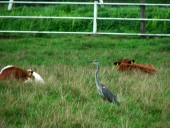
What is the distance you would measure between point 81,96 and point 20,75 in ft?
4.00

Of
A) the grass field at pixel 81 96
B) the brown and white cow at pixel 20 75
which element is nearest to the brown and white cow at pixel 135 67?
the grass field at pixel 81 96

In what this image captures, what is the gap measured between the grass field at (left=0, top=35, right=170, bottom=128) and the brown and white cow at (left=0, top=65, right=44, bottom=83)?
0.18m

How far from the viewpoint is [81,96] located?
6.60 meters

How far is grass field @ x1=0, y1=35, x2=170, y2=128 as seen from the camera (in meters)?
5.49

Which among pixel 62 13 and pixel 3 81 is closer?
pixel 3 81

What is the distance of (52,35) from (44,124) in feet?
33.0

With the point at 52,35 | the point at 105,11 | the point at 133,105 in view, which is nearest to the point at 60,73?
the point at 133,105

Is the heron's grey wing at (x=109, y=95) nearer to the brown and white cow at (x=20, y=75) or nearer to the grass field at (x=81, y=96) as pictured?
the grass field at (x=81, y=96)

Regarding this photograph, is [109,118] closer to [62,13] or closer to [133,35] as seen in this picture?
[133,35]

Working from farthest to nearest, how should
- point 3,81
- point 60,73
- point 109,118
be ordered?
point 60,73
point 3,81
point 109,118

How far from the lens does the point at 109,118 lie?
5758 millimetres

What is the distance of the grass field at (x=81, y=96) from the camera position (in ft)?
18.0

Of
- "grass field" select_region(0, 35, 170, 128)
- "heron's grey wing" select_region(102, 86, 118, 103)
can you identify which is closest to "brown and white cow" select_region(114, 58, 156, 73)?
"grass field" select_region(0, 35, 170, 128)

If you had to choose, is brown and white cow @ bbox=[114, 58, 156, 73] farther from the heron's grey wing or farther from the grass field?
the heron's grey wing
